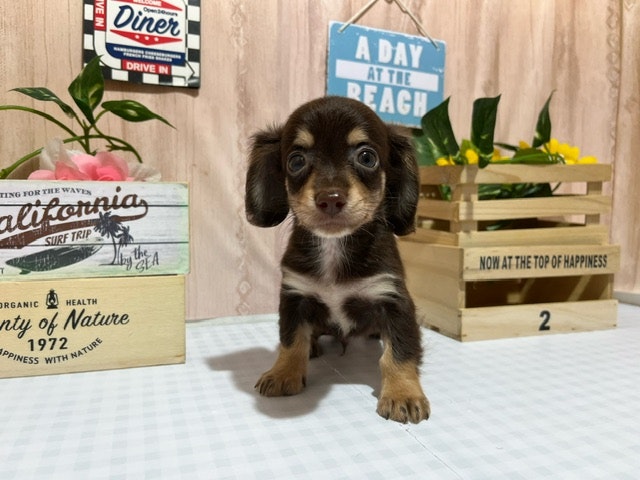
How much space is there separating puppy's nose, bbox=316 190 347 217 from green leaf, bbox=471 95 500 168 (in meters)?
0.67

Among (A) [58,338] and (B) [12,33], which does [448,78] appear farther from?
(A) [58,338]

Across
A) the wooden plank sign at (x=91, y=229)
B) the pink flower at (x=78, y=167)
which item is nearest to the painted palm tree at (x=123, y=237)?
the wooden plank sign at (x=91, y=229)

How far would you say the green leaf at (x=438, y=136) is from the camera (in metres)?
1.55

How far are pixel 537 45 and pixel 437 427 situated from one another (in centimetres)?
161

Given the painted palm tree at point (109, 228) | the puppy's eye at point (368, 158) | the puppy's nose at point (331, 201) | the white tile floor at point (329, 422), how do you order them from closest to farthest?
the white tile floor at point (329, 422) < the puppy's nose at point (331, 201) < the puppy's eye at point (368, 158) < the painted palm tree at point (109, 228)

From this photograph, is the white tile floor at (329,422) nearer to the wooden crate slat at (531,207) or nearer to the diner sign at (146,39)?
the wooden crate slat at (531,207)

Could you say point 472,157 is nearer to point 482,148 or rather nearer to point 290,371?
point 482,148

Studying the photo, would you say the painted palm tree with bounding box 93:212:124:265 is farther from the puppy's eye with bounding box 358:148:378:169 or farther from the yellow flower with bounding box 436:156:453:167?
the yellow flower with bounding box 436:156:453:167

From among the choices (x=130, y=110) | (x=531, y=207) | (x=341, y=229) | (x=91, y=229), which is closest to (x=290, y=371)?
(x=341, y=229)

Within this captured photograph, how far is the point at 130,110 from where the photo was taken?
126 cm

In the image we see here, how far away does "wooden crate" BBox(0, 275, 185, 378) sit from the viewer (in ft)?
3.51

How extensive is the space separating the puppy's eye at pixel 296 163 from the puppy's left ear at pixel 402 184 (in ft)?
0.74

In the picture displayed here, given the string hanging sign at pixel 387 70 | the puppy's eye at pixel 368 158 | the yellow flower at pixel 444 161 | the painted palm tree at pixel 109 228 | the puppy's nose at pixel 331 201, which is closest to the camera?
the puppy's nose at pixel 331 201

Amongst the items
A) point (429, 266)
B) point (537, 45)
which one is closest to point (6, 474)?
point (429, 266)
